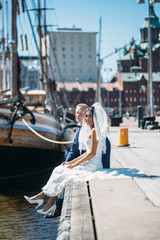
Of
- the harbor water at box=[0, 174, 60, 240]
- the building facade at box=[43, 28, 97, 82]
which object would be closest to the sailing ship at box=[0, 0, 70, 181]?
the harbor water at box=[0, 174, 60, 240]

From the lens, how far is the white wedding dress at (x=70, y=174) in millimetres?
5898

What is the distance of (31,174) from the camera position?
48.5ft

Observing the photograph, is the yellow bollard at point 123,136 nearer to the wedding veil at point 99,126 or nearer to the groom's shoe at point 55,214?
the wedding veil at point 99,126

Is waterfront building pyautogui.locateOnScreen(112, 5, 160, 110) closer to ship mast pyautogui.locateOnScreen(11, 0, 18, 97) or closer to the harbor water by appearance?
ship mast pyautogui.locateOnScreen(11, 0, 18, 97)

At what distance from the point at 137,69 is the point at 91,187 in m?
126

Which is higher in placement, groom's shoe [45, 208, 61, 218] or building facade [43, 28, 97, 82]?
building facade [43, 28, 97, 82]

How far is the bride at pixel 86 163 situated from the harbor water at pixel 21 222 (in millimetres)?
766

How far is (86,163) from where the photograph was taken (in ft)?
20.8

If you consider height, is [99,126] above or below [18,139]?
above

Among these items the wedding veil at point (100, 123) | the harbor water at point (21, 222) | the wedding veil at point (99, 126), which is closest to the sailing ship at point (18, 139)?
the harbor water at point (21, 222)

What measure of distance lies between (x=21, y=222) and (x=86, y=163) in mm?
2321

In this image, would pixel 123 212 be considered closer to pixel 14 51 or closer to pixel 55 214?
pixel 55 214

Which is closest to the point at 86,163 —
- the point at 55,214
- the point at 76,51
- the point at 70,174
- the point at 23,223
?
the point at 70,174

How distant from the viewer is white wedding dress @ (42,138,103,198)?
5.90 meters
